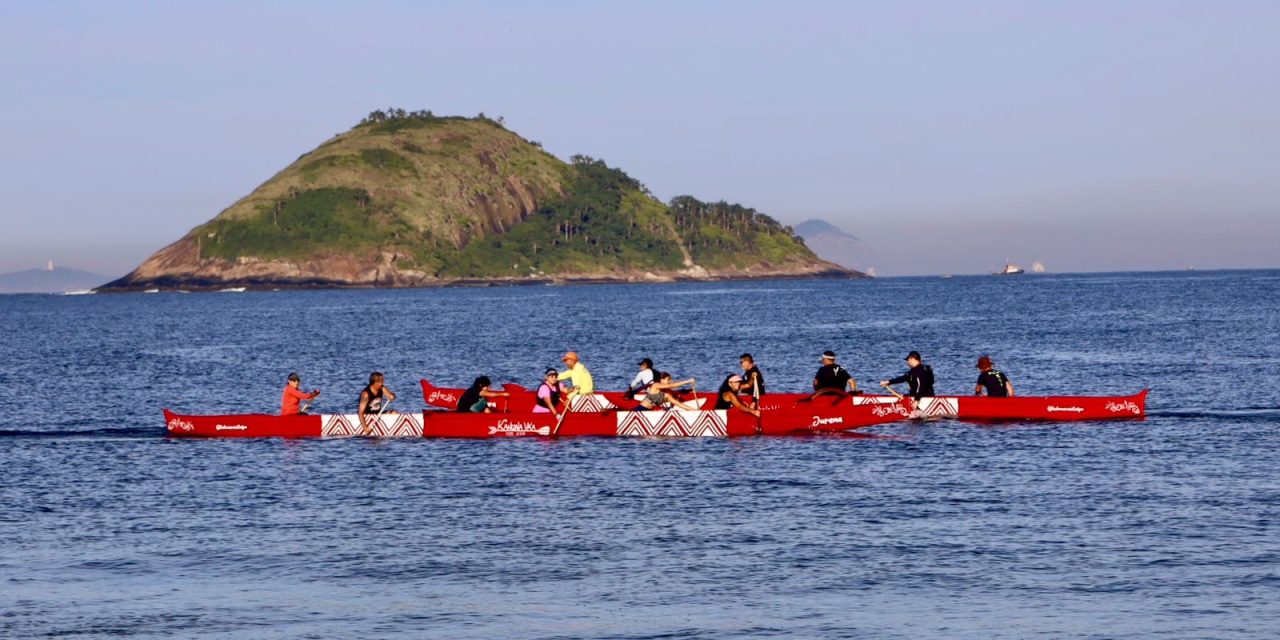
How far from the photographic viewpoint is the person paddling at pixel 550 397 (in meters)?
33.3

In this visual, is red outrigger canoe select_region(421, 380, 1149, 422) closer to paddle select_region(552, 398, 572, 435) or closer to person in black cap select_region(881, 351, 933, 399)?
person in black cap select_region(881, 351, 933, 399)

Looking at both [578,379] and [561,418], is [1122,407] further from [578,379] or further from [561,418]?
[561,418]

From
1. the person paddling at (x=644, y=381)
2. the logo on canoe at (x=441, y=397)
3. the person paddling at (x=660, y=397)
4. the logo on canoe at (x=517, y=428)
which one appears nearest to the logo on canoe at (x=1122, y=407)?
the person paddling at (x=660, y=397)

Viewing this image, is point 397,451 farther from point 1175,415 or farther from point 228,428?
point 1175,415

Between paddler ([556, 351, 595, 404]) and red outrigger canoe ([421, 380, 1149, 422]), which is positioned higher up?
paddler ([556, 351, 595, 404])

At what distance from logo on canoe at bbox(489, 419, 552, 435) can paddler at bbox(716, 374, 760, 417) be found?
3.97 metres

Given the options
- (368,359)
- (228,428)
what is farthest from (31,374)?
(228,428)

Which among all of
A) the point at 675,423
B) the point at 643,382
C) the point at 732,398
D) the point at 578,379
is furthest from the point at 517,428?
the point at 732,398

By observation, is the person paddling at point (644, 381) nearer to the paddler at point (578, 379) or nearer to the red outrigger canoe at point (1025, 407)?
the red outrigger canoe at point (1025, 407)

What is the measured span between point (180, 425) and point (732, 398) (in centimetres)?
1317

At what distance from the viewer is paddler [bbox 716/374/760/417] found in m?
33.2

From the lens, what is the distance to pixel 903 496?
25.0 m

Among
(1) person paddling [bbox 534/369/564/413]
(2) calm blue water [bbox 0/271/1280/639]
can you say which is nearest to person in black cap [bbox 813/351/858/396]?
(2) calm blue water [bbox 0/271/1280/639]

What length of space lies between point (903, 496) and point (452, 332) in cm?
7544
